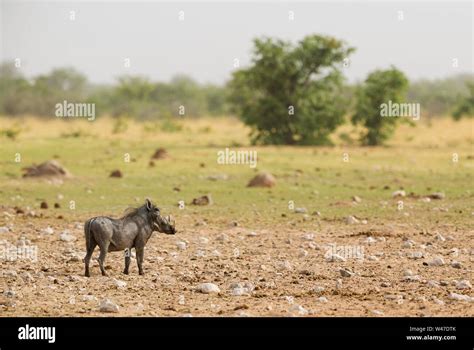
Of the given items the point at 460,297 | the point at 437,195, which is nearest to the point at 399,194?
the point at 437,195

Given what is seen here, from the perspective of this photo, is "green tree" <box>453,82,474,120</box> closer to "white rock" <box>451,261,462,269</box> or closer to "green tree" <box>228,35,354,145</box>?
"green tree" <box>228,35,354,145</box>

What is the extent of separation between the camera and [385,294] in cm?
884

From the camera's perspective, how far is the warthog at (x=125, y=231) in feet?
29.9

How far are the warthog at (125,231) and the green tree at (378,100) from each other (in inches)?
780

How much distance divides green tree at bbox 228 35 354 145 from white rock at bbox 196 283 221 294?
1935 centimetres

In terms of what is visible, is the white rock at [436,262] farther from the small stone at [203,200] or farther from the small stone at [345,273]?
the small stone at [203,200]

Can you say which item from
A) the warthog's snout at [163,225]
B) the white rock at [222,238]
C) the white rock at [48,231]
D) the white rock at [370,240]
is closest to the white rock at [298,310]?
the warthog's snout at [163,225]

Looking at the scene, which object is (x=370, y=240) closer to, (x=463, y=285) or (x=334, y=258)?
(x=334, y=258)

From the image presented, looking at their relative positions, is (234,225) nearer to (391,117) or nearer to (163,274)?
(163,274)

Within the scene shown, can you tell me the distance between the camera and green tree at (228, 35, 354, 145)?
2858cm

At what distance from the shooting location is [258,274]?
9789 mm

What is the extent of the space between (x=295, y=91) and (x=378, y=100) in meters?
2.46
